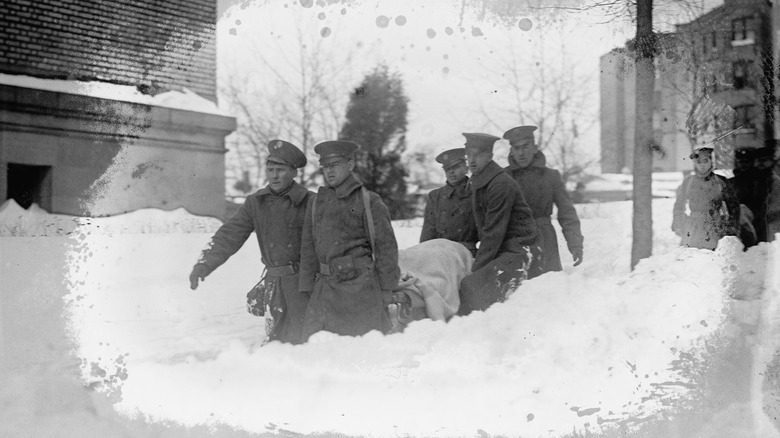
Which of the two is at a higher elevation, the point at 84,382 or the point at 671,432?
the point at 84,382

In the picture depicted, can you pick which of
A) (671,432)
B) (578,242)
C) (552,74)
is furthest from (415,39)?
(671,432)

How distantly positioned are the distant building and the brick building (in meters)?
1.89

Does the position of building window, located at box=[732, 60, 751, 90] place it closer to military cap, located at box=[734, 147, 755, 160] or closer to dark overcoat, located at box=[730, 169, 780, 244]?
military cap, located at box=[734, 147, 755, 160]

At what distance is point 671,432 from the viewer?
10.3 feet

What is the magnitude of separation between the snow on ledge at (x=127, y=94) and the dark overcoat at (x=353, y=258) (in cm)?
71

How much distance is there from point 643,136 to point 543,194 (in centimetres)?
54

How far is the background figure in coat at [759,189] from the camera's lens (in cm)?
341

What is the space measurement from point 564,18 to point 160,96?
2.04 meters

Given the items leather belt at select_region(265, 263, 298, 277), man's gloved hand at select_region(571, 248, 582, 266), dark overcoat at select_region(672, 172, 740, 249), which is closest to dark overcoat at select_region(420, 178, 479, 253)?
man's gloved hand at select_region(571, 248, 582, 266)

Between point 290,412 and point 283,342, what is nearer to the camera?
point 290,412

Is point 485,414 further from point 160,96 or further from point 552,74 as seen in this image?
point 160,96

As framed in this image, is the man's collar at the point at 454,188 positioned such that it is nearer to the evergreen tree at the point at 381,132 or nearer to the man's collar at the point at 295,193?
the evergreen tree at the point at 381,132

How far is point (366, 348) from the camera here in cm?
331

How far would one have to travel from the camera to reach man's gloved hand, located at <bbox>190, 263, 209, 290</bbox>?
3.38 metres
